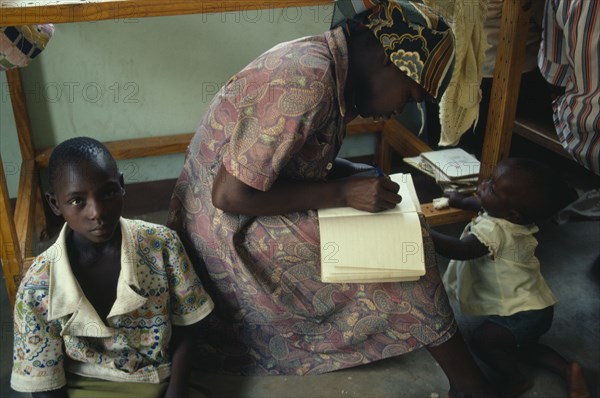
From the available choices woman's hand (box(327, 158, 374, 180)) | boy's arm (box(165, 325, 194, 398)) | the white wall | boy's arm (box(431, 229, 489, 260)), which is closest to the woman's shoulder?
woman's hand (box(327, 158, 374, 180))

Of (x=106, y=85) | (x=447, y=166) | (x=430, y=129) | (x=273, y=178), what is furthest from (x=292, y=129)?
(x=430, y=129)

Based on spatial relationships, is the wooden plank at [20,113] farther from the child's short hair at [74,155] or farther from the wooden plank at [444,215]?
the wooden plank at [444,215]

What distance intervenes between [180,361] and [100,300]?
256 mm

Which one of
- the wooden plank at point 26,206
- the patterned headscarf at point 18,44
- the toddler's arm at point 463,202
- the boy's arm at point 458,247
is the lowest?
the wooden plank at point 26,206

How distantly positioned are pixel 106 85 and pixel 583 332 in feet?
6.17

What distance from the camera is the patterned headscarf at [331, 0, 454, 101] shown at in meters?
1.48

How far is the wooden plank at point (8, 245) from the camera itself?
6.04 feet

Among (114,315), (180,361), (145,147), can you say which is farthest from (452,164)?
(114,315)

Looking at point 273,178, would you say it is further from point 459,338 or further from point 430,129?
point 430,129

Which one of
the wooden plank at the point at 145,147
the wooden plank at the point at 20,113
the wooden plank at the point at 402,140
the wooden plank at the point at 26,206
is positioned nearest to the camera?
the wooden plank at the point at 26,206

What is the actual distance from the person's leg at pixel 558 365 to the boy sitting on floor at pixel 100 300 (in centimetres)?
92

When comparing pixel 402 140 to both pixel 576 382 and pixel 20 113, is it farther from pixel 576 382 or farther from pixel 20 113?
pixel 20 113

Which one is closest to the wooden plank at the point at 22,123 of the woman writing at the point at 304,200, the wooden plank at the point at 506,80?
the woman writing at the point at 304,200

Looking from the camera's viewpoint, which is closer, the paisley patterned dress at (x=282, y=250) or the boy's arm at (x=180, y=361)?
the paisley patterned dress at (x=282, y=250)
